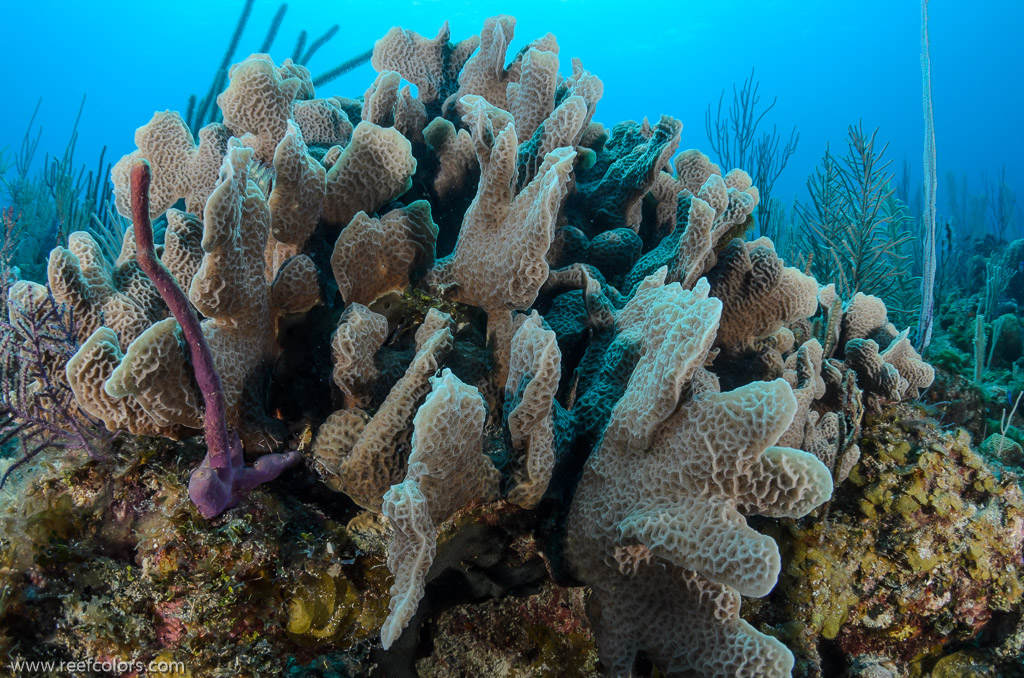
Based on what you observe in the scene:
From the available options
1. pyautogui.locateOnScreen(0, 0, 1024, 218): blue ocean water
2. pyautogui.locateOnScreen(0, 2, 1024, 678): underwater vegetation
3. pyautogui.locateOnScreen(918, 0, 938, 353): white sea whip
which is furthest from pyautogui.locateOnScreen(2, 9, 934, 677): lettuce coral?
pyautogui.locateOnScreen(0, 0, 1024, 218): blue ocean water

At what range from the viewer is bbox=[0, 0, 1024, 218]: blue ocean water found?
62.9 metres

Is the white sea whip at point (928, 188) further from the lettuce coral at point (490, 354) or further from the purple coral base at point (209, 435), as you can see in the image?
the purple coral base at point (209, 435)

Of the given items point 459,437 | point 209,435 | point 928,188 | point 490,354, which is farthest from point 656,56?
point 209,435

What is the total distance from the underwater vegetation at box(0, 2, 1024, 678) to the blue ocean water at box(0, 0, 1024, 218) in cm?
5860

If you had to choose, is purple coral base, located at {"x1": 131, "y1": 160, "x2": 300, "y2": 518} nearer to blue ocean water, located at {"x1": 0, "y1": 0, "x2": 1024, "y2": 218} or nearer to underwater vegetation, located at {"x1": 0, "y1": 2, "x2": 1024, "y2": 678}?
underwater vegetation, located at {"x1": 0, "y1": 2, "x2": 1024, "y2": 678}

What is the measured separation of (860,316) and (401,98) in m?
2.75

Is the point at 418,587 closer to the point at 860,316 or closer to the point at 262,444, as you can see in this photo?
the point at 262,444

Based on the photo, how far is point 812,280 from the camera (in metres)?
2.30

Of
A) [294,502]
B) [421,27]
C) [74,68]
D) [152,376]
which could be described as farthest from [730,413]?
[74,68]

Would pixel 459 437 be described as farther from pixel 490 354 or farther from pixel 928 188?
pixel 928 188

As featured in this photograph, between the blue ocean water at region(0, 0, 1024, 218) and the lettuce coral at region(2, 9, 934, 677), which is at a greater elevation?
the blue ocean water at region(0, 0, 1024, 218)

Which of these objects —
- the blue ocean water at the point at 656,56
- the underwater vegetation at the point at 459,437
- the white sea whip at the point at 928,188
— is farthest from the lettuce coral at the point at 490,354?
the blue ocean water at the point at 656,56

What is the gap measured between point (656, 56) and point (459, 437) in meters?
92.7

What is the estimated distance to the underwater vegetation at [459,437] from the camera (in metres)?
1.36
